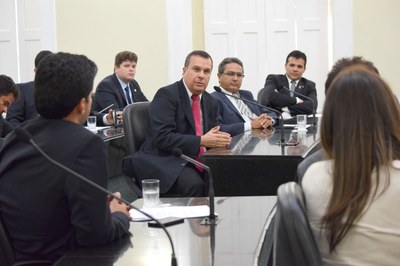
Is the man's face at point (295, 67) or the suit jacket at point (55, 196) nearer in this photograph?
the suit jacket at point (55, 196)

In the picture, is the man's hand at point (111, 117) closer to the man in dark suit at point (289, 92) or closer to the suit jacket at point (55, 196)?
the man in dark suit at point (289, 92)

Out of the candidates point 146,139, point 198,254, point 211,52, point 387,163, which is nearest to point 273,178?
point 146,139

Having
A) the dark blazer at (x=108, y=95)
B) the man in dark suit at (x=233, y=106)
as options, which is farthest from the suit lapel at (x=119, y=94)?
the man in dark suit at (x=233, y=106)

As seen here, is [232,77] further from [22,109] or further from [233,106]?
[22,109]

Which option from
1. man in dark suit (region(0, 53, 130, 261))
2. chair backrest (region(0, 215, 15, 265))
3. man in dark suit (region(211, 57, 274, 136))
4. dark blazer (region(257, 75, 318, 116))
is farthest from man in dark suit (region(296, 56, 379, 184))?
dark blazer (region(257, 75, 318, 116))

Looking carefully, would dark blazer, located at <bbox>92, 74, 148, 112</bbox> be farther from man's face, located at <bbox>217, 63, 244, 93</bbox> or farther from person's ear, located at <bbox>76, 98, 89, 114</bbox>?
person's ear, located at <bbox>76, 98, 89, 114</bbox>

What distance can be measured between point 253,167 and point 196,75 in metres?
0.81

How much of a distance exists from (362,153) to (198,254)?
0.59 meters

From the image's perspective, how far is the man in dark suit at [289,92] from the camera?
601cm

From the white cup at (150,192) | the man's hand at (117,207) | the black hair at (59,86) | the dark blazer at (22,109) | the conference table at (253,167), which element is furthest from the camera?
the dark blazer at (22,109)

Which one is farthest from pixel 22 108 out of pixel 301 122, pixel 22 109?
pixel 301 122

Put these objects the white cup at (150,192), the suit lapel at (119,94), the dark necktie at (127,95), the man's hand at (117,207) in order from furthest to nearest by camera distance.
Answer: the dark necktie at (127,95) → the suit lapel at (119,94) → the white cup at (150,192) → the man's hand at (117,207)

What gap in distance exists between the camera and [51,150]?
197 centimetres

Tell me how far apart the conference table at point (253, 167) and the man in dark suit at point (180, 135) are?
154 mm
